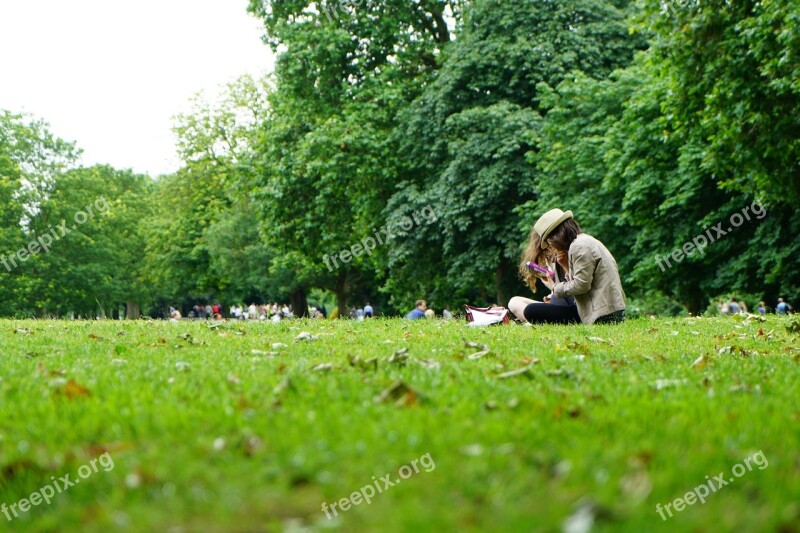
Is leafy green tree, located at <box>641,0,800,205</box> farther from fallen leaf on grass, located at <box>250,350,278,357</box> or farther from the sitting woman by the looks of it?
fallen leaf on grass, located at <box>250,350,278,357</box>

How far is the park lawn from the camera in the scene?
3.02 m

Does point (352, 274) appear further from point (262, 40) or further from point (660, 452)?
point (660, 452)

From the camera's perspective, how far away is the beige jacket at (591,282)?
12.3 m

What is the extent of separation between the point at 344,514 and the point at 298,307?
57.5m

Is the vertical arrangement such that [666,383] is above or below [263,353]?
below

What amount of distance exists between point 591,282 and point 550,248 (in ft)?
3.12

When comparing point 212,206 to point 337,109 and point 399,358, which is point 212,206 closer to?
point 337,109

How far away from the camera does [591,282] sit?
41.7 feet

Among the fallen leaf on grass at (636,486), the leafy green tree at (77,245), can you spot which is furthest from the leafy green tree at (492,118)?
the leafy green tree at (77,245)

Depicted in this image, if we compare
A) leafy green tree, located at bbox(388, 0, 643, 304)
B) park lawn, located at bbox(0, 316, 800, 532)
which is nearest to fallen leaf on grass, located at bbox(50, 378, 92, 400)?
park lawn, located at bbox(0, 316, 800, 532)

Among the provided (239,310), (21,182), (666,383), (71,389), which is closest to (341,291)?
(21,182)

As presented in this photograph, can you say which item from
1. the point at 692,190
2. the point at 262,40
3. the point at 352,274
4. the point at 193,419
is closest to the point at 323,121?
the point at 262,40

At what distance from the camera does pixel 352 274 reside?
181 feet

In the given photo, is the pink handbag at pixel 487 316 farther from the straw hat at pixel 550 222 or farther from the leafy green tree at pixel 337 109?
the leafy green tree at pixel 337 109
